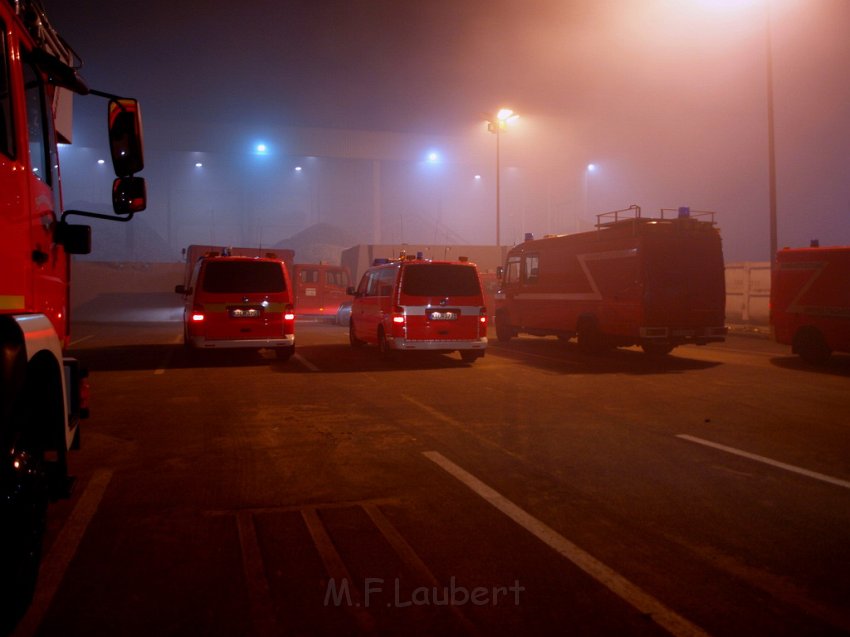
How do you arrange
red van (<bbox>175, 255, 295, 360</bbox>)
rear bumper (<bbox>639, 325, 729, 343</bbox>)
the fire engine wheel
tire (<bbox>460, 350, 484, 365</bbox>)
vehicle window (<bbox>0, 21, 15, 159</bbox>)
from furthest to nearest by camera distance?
tire (<bbox>460, 350, 484, 365</bbox>)
rear bumper (<bbox>639, 325, 729, 343</bbox>)
red van (<bbox>175, 255, 295, 360</bbox>)
vehicle window (<bbox>0, 21, 15, 159</bbox>)
the fire engine wheel

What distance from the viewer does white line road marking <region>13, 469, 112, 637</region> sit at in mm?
3138

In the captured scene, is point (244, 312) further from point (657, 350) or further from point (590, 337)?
point (657, 350)

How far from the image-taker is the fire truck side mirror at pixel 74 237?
445 centimetres

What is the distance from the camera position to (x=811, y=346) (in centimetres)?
1345

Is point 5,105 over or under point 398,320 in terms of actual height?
over

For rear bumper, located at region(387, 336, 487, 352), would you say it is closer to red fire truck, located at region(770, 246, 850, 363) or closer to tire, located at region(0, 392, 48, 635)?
red fire truck, located at region(770, 246, 850, 363)

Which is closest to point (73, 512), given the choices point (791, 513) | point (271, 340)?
point (791, 513)

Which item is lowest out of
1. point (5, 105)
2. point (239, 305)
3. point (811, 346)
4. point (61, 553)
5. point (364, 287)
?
point (61, 553)

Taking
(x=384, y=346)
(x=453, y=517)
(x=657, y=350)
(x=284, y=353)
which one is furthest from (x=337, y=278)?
(x=453, y=517)

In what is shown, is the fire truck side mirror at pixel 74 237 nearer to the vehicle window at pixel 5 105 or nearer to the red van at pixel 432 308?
the vehicle window at pixel 5 105

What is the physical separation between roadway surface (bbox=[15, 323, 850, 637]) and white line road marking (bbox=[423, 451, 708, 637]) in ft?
0.05

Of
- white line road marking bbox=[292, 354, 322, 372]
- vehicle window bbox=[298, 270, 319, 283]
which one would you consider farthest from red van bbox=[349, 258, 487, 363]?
vehicle window bbox=[298, 270, 319, 283]

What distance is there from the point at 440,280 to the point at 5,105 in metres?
10.0

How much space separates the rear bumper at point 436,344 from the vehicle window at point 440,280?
89 centimetres
